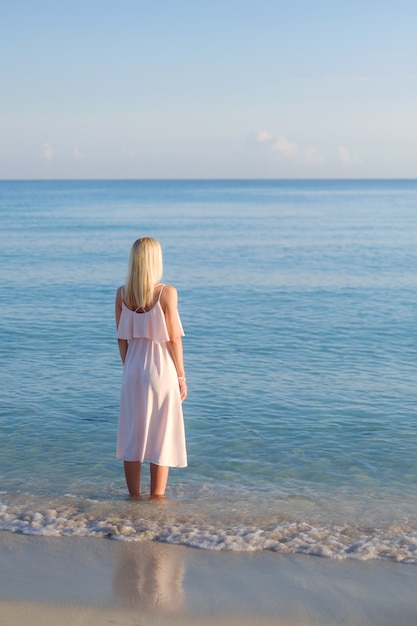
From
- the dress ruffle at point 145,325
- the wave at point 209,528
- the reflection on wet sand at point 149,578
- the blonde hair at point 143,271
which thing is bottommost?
the reflection on wet sand at point 149,578

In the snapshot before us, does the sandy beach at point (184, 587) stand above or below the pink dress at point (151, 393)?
below

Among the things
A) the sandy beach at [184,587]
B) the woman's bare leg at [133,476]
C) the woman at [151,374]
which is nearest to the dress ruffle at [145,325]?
the woman at [151,374]

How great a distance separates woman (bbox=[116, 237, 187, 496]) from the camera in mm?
6062

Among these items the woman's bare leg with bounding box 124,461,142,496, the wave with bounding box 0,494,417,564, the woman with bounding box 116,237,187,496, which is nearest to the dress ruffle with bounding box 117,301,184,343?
the woman with bounding box 116,237,187,496

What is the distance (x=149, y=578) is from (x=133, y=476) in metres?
1.52

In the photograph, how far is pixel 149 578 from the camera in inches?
200

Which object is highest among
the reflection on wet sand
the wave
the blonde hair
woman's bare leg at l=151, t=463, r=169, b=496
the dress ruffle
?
the blonde hair

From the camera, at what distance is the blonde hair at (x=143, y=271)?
580cm

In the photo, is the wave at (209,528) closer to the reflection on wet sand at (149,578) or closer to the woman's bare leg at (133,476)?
the woman's bare leg at (133,476)

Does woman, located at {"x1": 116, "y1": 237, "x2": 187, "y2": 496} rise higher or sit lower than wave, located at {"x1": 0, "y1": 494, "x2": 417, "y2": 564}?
higher

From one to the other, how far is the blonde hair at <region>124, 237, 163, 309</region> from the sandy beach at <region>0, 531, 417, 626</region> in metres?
1.91

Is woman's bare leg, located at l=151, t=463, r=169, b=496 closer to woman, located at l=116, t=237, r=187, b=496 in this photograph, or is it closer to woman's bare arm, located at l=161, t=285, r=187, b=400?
woman, located at l=116, t=237, r=187, b=496

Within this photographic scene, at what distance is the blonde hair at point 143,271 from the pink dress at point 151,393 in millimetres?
149

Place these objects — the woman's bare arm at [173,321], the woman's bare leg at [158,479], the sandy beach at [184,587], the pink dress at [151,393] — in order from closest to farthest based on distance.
→ the sandy beach at [184,587] → the woman's bare arm at [173,321] → the pink dress at [151,393] → the woman's bare leg at [158,479]
